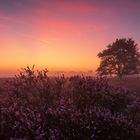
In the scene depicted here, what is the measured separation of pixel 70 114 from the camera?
1107 centimetres

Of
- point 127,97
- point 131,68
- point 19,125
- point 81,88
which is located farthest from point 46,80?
point 131,68

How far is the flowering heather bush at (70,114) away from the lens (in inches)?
404

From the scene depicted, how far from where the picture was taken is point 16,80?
16.4 m

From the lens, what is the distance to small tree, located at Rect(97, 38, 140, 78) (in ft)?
143

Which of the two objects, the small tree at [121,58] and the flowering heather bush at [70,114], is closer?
the flowering heather bush at [70,114]

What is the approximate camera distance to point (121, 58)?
43.6 metres

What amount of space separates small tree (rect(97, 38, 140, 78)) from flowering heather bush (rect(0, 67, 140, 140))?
28174mm

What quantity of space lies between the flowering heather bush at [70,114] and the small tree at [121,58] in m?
28.2

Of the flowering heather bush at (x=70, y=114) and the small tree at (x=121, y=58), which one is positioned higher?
the small tree at (x=121, y=58)

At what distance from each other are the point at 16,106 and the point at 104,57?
3334 centimetres

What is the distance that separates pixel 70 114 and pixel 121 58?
33.2 metres

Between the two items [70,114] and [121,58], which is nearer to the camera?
[70,114]

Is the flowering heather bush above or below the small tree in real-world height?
below

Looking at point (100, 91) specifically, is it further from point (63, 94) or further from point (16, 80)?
point (16, 80)
